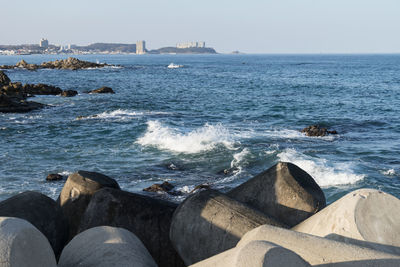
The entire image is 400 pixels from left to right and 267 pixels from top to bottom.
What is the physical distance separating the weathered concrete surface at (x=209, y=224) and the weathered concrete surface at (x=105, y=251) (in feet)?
3.23

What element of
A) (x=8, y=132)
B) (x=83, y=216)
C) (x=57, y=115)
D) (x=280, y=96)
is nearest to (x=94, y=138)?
(x=8, y=132)

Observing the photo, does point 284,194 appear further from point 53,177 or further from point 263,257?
point 53,177

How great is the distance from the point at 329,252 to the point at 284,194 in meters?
2.99

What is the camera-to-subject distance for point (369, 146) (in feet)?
72.3

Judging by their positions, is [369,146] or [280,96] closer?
[369,146]

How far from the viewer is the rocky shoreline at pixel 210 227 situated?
4.71 metres

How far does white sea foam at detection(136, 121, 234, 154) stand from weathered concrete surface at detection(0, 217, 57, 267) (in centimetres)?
1529

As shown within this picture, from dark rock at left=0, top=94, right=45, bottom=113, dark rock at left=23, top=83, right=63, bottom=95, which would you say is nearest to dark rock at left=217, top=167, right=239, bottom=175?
dark rock at left=0, top=94, right=45, bottom=113

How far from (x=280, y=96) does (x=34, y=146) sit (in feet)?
97.1

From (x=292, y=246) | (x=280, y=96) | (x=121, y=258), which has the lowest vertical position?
(x=280, y=96)

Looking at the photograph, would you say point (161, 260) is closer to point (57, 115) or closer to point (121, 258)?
point (121, 258)

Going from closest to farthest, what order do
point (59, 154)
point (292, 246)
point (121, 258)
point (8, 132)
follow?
1. point (292, 246)
2. point (121, 258)
3. point (59, 154)
4. point (8, 132)

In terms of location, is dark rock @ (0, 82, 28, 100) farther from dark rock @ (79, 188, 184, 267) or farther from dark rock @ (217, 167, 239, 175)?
dark rock @ (79, 188, 184, 267)

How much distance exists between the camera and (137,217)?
7.62 m
